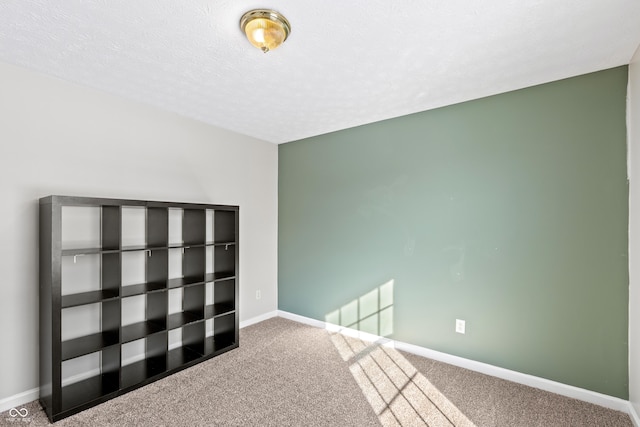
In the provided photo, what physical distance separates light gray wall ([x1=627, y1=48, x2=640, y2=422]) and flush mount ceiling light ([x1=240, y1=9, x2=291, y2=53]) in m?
2.17

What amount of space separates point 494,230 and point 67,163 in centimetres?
346

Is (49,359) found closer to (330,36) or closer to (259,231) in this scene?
(259,231)

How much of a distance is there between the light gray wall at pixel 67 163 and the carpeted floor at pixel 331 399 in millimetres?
682

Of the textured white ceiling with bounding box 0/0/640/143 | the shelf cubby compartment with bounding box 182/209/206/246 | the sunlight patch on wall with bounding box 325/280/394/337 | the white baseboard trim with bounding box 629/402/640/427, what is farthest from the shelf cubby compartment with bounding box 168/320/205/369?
the white baseboard trim with bounding box 629/402/640/427

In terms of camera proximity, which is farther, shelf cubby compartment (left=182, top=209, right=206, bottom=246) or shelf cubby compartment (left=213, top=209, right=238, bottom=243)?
shelf cubby compartment (left=213, top=209, right=238, bottom=243)

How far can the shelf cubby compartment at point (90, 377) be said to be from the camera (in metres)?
2.20

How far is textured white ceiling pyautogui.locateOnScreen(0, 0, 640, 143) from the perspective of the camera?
159 centimetres

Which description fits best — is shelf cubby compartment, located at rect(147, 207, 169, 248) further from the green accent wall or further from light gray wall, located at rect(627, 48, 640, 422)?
light gray wall, located at rect(627, 48, 640, 422)

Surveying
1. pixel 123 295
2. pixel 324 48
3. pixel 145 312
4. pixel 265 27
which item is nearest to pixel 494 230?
pixel 324 48

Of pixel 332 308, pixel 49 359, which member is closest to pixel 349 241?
pixel 332 308

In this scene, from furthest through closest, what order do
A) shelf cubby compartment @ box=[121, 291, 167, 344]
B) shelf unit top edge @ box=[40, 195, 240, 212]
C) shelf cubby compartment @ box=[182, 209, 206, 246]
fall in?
1. shelf cubby compartment @ box=[182, 209, 206, 246]
2. shelf cubby compartment @ box=[121, 291, 167, 344]
3. shelf unit top edge @ box=[40, 195, 240, 212]

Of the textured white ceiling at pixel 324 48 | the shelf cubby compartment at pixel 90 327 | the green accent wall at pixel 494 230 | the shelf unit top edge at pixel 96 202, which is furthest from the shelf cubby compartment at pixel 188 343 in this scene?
the textured white ceiling at pixel 324 48

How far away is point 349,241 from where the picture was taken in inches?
140

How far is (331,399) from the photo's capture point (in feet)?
7.43
